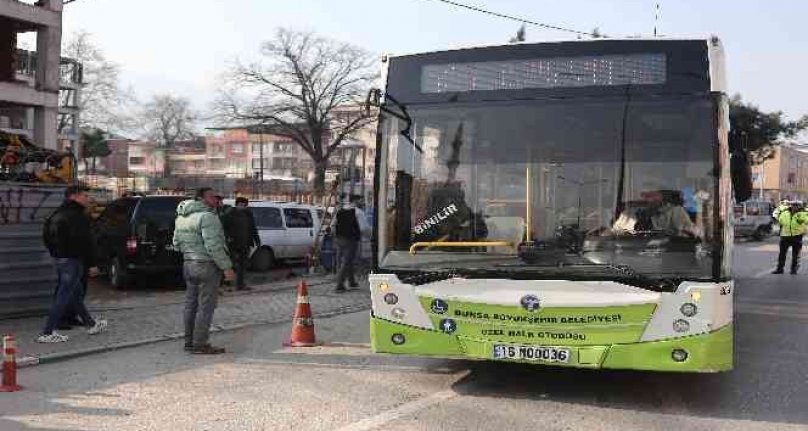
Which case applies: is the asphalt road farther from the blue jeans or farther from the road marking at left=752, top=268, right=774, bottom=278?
the road marking at left=752, top=268, right=774, bottom=278

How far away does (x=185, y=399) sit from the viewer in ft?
20.9

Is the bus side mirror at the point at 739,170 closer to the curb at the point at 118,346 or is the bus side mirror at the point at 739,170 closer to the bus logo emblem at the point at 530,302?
the bus logo emblem at the point at 530,302

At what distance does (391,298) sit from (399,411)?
96cm

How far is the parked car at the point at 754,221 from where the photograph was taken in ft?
117

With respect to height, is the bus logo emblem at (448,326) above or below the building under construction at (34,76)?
below

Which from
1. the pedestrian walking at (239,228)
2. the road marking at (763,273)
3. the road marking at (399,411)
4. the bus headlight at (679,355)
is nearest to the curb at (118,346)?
the pedestrian walking at (239,228)

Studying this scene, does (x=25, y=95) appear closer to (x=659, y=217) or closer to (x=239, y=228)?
(x=239, y=228)

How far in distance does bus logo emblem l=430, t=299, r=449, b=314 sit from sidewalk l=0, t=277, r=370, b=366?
401 cm

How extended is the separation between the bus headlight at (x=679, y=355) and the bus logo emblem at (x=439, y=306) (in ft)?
5.59

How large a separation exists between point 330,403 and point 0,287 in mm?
5893

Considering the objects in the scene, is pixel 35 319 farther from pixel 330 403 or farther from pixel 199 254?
pixel 330 403

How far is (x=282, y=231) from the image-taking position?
1800 centimetres

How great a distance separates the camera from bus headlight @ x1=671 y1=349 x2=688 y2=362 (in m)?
5.83

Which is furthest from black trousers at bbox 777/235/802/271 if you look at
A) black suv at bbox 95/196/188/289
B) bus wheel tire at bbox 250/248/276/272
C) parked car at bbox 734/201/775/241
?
parked car at bbox 734/201/775/241
